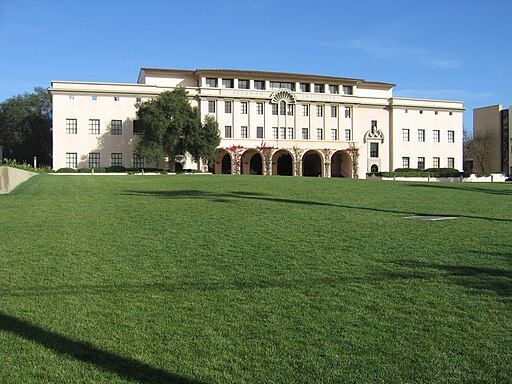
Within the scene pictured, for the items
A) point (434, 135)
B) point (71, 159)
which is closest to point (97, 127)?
point (71, 159)

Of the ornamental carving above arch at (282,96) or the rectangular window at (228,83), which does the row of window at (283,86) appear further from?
the ornamental carving above arch at (282,96)

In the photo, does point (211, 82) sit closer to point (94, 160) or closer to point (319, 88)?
point (319, 88)

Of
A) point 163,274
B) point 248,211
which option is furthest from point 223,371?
point 248,211

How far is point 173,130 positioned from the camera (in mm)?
55000

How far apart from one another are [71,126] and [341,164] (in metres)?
38.4

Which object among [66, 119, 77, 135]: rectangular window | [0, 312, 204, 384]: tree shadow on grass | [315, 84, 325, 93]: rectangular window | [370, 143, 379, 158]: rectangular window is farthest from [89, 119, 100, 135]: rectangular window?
[0, 312, 204, 384]: tree shadow on grass

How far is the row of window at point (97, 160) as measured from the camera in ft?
196

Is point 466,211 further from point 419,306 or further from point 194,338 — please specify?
point 194,338

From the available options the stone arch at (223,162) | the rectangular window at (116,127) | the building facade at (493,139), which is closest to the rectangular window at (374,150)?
the stone arch at (223,162)

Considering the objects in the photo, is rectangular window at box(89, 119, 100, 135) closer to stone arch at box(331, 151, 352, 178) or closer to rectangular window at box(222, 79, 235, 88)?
rectangular window at box(222, 79, 235, 88)

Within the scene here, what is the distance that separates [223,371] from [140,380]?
74 cm

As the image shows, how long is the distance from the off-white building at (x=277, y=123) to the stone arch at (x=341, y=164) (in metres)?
0.15

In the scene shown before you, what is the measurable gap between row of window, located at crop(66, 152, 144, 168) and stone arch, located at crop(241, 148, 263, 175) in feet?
48.2

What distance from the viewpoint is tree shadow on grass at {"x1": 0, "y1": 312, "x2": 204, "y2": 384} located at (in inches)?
169
